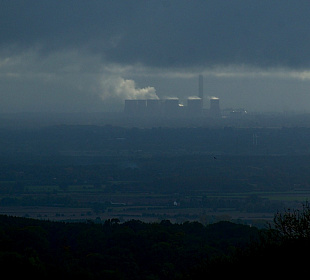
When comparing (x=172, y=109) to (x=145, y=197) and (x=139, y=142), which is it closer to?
(x=139, y=142)

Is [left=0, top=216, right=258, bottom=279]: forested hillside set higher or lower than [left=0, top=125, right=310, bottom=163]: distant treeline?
lower

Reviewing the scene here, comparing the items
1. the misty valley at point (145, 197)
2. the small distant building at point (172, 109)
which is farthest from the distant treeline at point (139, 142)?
the small distant building at point (172, 109)

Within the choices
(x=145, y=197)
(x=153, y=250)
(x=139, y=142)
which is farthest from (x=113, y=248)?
(x=139, y=142)

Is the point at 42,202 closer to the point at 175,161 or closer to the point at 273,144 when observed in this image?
the point at 175,161

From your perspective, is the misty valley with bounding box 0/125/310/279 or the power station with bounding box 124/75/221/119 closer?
the misty valley with bounding box 0/125/310/279

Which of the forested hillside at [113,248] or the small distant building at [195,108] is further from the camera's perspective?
the small distant building at [195,108]

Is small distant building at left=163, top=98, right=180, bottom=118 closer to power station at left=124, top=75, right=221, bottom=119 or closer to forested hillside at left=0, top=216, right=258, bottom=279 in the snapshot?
power station at left=124, top=75, right=221, bottom=119

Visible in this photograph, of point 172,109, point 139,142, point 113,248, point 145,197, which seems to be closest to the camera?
point 113,248

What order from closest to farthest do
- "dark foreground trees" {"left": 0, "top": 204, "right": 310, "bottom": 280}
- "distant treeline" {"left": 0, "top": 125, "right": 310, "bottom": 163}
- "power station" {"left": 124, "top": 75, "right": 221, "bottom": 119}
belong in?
"dark foreground trees" {"left": 0, "top": 204, "right": 310, "bottom": 280} → "distant treeline" {"left": 0, "top": 125, "right": 310, "bottom": 163} → "power station" {"left": 124, "top": 75, "right": 221, "bottom": 119}

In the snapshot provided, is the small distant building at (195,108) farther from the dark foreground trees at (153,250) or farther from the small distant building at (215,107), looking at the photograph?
the dark foreground trees at (153,250)

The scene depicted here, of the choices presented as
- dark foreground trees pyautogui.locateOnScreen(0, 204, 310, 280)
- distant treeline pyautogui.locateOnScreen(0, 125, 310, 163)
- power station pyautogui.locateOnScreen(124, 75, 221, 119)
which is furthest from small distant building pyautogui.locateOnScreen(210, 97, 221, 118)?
dark foreground trees pyautogui.locateOnScreen(0, 204, 310, 280)
